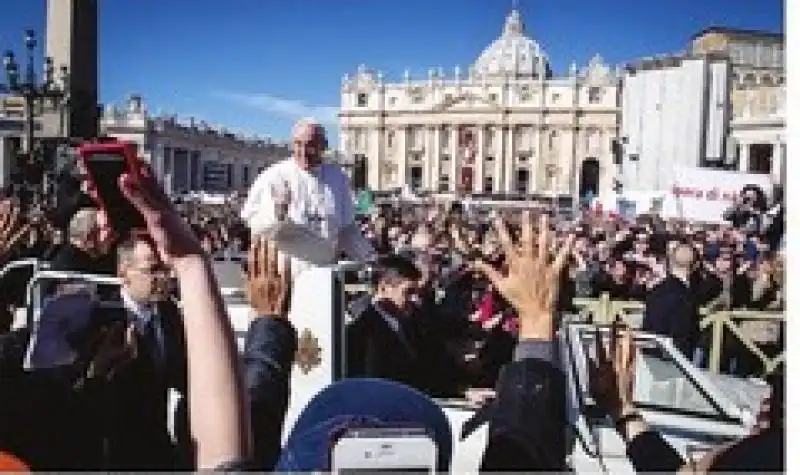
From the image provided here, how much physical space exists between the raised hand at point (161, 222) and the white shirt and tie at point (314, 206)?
2135 millimetres

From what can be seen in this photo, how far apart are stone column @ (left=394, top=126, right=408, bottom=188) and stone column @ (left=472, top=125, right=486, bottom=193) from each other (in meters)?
6.02

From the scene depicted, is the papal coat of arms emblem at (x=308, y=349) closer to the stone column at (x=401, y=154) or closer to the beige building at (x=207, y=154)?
the beige building at (x=207, y=154)

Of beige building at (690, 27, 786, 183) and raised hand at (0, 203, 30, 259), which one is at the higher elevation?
beige building at (690, 27, 786, 183)

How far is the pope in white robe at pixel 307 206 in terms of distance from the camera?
10.7 feet

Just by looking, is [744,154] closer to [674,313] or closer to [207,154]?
[674,313]

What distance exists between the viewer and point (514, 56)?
93.6 metres

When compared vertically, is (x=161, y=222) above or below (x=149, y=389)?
above

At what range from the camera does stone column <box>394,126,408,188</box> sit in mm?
85562

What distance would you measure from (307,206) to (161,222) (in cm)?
253

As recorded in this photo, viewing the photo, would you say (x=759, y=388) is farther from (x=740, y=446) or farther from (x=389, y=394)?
(x=389, y=394)

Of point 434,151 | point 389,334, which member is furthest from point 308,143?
point 434,151

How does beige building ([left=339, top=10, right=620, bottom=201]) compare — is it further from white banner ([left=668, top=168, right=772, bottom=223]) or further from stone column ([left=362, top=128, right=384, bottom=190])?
white banner ([left=668, top=168, right=772, bottom=223])

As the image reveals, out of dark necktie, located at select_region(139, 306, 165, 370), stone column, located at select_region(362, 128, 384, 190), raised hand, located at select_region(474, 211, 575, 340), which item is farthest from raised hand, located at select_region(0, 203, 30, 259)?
stone column, located at select_region(362, 128, 384, 190)
